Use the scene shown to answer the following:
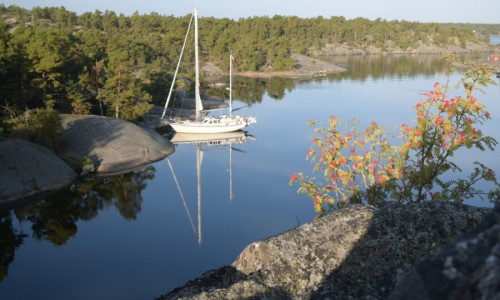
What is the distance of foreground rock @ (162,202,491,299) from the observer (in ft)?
19.9

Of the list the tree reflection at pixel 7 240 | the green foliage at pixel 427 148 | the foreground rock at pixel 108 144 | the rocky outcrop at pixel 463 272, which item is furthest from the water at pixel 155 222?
the rocky outcrop at pixel 463 272

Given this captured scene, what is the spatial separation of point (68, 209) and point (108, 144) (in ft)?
36.7

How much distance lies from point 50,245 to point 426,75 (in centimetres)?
10923

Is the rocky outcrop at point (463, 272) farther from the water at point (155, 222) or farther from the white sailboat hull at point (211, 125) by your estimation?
the white sailboat hull at point (211, 125)

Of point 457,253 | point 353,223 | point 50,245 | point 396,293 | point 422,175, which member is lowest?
point 50,245

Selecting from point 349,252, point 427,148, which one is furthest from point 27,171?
point 349,252

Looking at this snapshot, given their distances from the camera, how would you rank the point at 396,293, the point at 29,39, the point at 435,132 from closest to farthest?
the point at 396,293 → the point at 435,132 → the point at 29,39

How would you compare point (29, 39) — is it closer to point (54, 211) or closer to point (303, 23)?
point (54, 211)

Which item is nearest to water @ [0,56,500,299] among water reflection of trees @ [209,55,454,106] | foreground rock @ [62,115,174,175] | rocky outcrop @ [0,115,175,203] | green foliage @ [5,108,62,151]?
rocky outcrop @ [0,115,175,203]

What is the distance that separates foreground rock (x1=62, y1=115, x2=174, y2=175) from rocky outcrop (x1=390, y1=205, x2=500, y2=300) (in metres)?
39.8

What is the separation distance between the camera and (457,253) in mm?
3080

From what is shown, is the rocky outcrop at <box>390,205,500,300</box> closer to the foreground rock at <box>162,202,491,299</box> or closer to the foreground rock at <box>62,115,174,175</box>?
the foreground rock at <box>162,202,491,299</box>

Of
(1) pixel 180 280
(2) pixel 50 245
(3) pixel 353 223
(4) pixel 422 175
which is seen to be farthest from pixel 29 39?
(3) pixel 353 223

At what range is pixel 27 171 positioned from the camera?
3447 centimetres
